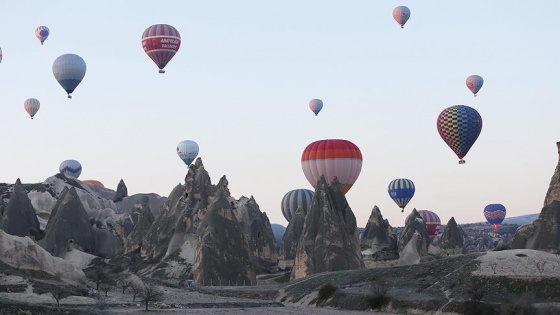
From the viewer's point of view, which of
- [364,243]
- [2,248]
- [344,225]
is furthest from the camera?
[364,243]

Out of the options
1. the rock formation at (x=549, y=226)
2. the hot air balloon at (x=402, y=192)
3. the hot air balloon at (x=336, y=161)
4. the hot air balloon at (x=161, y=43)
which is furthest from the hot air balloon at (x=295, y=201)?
the rock formation at (x=549, y=226)

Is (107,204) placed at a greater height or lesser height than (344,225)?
greater

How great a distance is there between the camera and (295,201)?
15575 centimetres

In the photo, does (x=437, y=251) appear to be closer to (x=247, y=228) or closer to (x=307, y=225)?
(x=247, y=228)

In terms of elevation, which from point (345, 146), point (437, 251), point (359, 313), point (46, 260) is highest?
point (345, 146)

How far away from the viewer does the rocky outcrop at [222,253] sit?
98.1 metres

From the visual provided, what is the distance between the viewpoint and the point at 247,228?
133 metres

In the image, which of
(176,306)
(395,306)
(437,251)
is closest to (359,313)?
(395,306)

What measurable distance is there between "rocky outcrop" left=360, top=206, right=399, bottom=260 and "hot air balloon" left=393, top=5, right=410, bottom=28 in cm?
2937

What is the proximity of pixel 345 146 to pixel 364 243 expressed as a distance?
2712 centimetres

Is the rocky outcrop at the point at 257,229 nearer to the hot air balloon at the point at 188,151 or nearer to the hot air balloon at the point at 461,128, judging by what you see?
the hot air balloon at the point at 188,151

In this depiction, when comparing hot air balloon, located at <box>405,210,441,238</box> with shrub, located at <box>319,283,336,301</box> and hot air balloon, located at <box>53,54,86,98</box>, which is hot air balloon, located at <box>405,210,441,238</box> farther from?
shrub, located at <box>319,283,336,301</box>

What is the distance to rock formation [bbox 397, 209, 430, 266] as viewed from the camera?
111688 mm

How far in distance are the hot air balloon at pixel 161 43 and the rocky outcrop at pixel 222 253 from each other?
78.6 feet
